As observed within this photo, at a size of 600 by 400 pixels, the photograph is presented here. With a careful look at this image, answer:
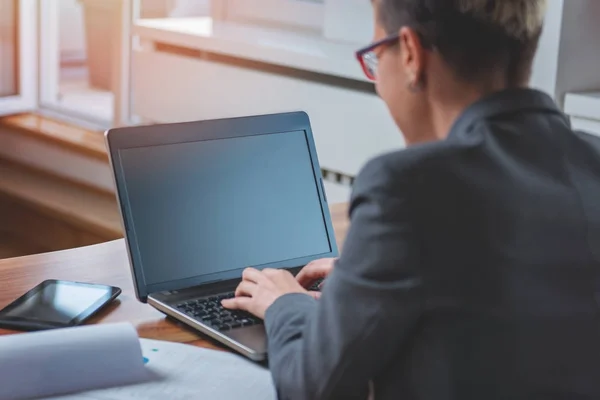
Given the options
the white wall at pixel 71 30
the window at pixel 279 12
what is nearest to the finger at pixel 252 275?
the window at pixel 279 12

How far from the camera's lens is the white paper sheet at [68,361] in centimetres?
98

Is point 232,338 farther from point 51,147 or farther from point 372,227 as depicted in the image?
point 51,147

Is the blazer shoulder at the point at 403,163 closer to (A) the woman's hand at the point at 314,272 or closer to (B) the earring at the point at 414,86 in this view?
(B) the earring at the point at 414,86

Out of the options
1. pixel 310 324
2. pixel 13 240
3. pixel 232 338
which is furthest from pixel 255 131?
pixel 13 240

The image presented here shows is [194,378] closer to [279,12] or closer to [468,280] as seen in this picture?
[468,280]

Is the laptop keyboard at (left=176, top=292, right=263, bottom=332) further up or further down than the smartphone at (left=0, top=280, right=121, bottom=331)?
further up

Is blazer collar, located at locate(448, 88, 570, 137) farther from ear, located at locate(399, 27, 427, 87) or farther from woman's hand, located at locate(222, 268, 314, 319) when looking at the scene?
woman's hand, located at locate(222, 268, 314, 319)

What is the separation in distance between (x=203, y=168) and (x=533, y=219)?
2.01 ft

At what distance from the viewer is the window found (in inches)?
102

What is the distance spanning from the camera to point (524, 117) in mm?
842

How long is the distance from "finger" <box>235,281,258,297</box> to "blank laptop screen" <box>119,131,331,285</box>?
0.10 metres

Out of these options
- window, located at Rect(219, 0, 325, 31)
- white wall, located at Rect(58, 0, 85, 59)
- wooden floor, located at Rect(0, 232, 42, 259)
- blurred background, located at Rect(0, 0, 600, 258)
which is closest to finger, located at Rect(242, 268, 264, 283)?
blurred background, located at Rect(0, 0, 600, 258)

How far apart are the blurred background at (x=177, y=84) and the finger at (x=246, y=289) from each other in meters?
0.91

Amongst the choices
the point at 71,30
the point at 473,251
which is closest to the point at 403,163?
the point at 473,251
